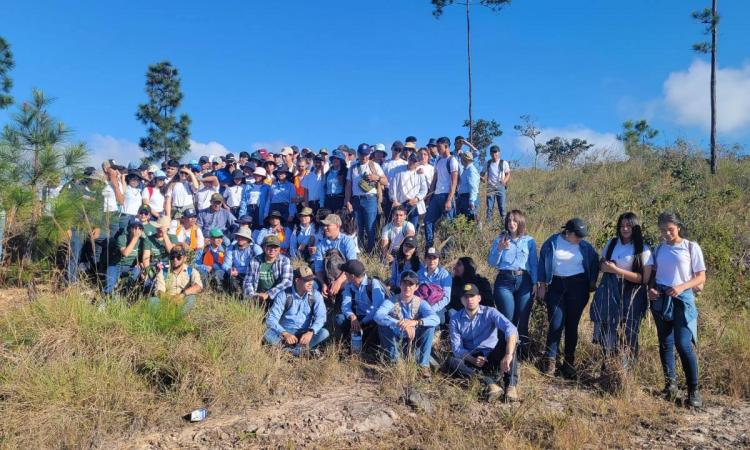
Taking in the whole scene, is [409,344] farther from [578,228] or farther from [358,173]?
[358,173]

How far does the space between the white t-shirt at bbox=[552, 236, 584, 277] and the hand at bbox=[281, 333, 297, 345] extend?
2.91m

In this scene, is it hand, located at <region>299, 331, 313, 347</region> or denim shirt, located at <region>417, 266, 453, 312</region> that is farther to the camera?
denim shirt, located at <region>417, 266, 453, 312</region>

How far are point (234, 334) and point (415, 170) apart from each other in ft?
14.2

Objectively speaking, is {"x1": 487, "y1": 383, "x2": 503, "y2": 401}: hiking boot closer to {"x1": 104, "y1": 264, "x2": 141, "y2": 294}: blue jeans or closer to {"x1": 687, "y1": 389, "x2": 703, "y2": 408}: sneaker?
{"x1": 687, "y1": 389, "x2": 703, "y2": 408}: sneaker

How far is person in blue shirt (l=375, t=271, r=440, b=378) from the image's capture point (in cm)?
552

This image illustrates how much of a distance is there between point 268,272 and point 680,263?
4.58 meters

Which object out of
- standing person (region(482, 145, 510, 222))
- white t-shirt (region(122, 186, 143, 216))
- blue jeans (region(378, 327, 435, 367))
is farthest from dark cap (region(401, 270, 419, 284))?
white t-shirt (region(122, 186, 143, 216))

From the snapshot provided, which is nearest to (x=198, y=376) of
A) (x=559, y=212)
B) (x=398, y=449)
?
(x=398, y=449)

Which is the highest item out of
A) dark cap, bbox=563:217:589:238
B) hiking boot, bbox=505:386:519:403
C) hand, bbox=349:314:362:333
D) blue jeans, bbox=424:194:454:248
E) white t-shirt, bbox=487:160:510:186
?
white t-shirt, bbox=487:160:510:186

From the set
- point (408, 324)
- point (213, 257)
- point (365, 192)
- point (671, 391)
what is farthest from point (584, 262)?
point (213, 257)

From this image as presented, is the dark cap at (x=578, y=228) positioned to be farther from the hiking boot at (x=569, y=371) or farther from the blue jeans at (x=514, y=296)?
the hiking boot at (x=569, y=371)

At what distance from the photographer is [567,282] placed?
17.6ft

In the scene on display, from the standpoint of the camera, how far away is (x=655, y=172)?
40.2 ft

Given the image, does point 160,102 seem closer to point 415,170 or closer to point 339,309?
point 415,170
